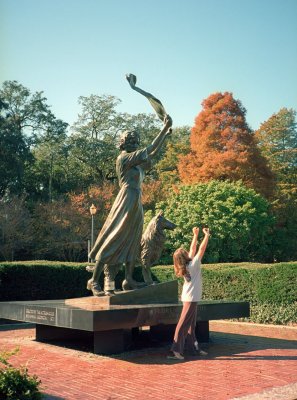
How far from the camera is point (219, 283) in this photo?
55.8 ft

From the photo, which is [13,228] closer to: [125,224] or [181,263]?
[125,224]

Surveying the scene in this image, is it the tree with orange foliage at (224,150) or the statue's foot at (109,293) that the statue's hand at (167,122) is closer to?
the statue's foot at (109,293)

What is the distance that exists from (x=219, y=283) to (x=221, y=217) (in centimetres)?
1109

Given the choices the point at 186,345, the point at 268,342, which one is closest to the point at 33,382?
the point at 186,345

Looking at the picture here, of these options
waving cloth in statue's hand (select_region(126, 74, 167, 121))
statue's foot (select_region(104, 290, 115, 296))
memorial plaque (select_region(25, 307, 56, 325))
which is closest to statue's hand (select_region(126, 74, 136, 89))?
waving cloth in statue's hand (select_region(126, 74, 167, 121))

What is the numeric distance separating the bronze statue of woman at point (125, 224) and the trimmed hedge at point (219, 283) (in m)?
6.77

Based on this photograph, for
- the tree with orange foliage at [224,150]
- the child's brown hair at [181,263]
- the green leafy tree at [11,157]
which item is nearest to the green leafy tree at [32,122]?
the green leafy tree at [11,157]

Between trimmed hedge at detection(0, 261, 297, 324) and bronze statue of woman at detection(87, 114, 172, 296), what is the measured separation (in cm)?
677

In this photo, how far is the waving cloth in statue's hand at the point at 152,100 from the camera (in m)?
9.87

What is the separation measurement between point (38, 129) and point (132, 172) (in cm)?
3812

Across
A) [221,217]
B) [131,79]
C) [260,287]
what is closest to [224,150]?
[221,217]

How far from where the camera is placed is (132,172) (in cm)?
976

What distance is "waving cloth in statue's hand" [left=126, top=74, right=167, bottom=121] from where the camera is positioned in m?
9.87

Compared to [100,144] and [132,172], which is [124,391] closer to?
[132,172]
